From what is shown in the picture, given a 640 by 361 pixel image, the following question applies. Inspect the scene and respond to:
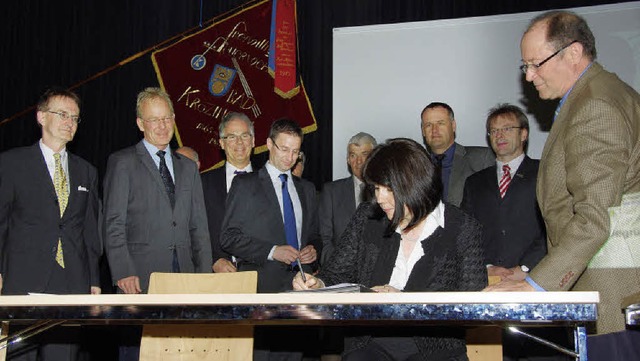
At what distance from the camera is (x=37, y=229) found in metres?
3.73

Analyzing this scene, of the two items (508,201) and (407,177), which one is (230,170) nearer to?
(508,201)

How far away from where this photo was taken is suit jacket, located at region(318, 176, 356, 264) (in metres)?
4.64

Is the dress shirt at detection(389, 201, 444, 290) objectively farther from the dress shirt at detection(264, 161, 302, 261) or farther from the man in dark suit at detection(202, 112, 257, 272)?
the man in dark suit at detection(202, 112, 257, 272)

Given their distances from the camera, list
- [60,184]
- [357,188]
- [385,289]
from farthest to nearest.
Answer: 1. [357,188]
2. [60,184]
3. [385,289]

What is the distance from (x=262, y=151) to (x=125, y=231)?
2.56m

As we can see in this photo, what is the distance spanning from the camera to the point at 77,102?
395 centimetres

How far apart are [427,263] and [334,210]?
208cm

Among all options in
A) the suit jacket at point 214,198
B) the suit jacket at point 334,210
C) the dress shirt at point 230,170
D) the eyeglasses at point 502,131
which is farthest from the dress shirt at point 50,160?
the eyeglasses at point 502,131

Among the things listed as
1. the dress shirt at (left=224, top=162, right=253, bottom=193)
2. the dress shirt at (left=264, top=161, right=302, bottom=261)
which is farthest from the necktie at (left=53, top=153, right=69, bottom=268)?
the dress shirt at (left=264, top=161, right=302, bottom=261)

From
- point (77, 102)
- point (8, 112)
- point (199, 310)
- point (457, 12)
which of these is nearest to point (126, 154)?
point (77, 102)

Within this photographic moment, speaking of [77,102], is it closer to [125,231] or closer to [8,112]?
[125,231]

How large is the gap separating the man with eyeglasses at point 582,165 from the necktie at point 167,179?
230 centimetres

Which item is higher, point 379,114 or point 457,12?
point 457,12

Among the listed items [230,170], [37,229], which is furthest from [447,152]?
[37,229]
